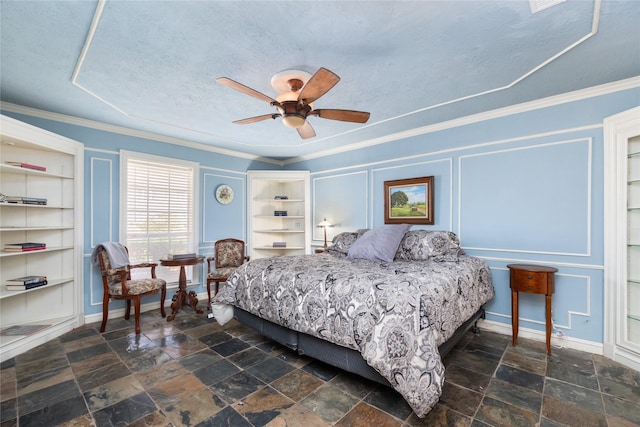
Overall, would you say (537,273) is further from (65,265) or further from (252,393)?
(65,265)

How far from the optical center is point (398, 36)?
1844 millimetres

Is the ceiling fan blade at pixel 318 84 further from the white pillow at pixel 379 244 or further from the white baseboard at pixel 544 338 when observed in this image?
the white baseboard at pixel 544 338

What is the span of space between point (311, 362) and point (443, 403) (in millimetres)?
1074

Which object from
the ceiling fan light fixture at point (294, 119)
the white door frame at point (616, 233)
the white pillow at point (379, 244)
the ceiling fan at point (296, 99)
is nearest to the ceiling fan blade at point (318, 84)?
the ceiling fan at point (296, 99)

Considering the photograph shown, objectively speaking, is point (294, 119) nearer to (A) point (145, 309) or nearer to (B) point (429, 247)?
(B) point (429, 247)

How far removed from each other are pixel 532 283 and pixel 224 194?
172 inches

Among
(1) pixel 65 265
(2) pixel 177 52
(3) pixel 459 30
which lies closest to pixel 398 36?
(3) pixel 459 30

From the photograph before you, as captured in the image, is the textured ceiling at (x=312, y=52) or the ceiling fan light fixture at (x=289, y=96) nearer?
the textured ceiling at (x=312, y=52)

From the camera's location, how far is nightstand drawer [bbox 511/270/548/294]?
255 cm

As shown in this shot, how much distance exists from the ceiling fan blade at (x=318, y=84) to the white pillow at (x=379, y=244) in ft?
5.72

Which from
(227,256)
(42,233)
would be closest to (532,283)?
(227,256)

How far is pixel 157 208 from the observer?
4.07 meters

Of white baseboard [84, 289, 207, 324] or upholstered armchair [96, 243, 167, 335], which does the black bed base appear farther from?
white baseboard [84, 289, 207, 324]

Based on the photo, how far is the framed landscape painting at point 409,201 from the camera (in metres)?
3.62
